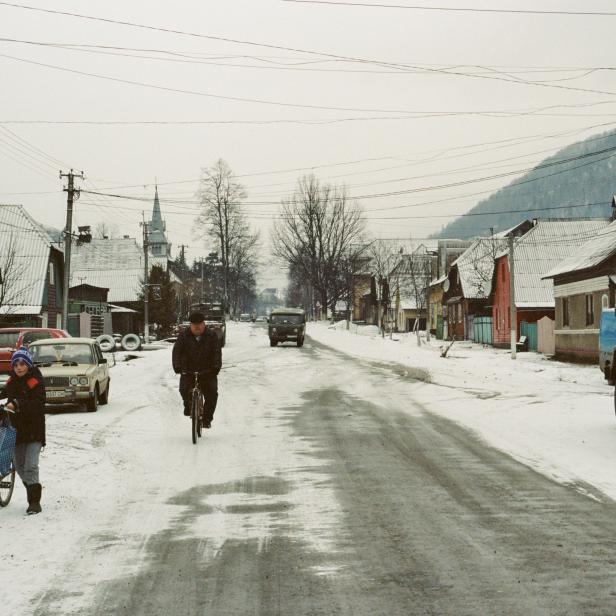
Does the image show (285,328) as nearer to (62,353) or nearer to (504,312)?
(504,312)

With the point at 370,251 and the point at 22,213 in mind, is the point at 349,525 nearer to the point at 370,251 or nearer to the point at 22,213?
the point at 22,213

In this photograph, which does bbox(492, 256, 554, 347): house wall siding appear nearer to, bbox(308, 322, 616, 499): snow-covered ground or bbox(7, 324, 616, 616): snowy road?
bbox(308, 322, 616, 499): snow-covered ground

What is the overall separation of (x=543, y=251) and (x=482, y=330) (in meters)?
6.81

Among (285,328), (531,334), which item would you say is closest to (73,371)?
(285,328)

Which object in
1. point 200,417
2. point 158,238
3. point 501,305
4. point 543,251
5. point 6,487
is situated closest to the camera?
point 6,487

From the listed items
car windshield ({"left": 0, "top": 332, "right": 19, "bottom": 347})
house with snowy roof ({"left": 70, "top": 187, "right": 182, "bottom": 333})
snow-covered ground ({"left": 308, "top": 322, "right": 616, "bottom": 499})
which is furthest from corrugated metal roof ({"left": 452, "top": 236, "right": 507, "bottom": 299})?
car windshield ({"left": 0, "top": 332, "right": 19, "bottom": 347})

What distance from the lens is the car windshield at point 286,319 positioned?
5150 cm

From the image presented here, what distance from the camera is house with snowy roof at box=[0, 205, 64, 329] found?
50.2 meters

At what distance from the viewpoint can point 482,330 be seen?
58.9 meters

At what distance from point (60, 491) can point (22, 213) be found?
47753 mm

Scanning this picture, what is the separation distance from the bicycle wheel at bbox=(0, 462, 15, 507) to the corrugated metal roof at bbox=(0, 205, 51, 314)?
42.3m

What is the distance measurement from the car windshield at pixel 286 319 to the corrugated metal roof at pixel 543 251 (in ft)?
42.7

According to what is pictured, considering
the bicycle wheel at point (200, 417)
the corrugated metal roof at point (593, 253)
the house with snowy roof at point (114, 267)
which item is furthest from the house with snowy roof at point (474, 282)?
the bicycle wheel at point (200, 417)

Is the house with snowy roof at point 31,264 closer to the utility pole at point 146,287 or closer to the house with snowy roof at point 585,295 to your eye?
the utility pole at point 146,287
